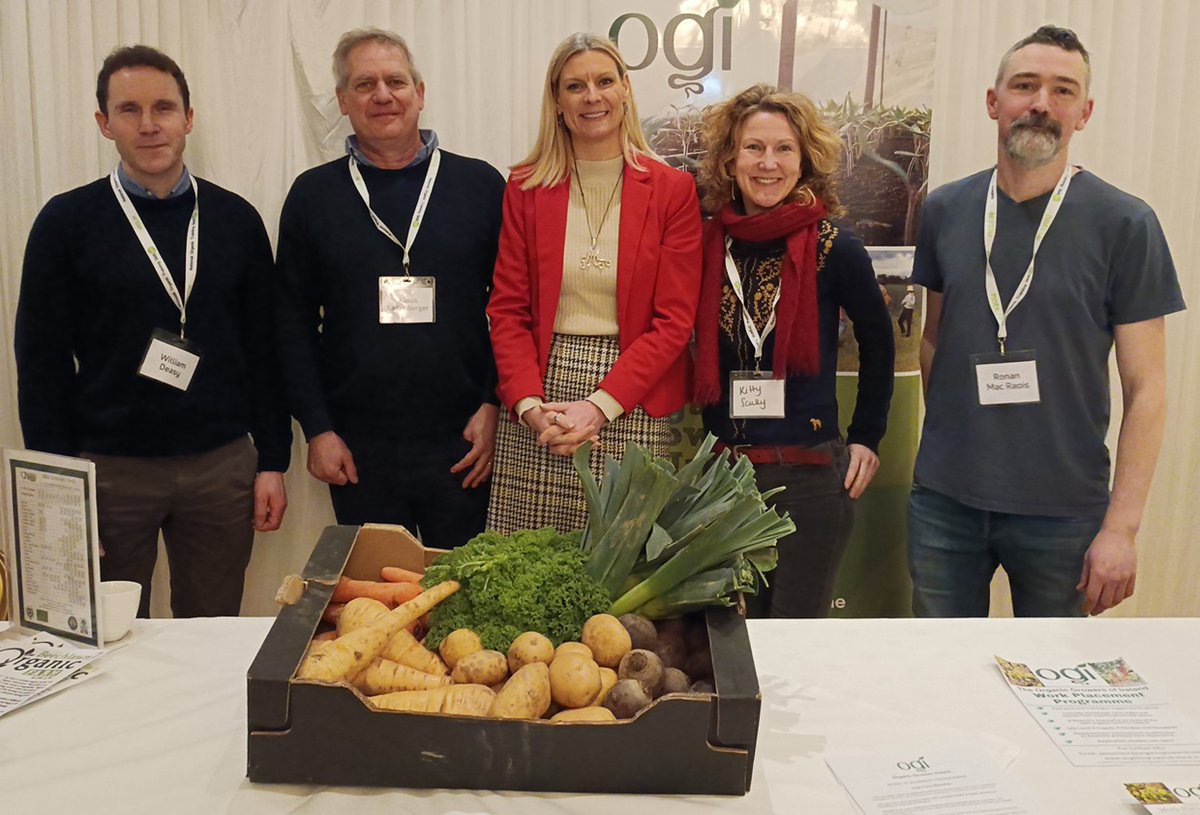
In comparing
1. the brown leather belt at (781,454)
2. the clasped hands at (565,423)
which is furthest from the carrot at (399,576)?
the brown leather belt at (781,454)

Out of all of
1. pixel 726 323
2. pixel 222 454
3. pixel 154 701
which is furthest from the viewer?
pixel 222 454

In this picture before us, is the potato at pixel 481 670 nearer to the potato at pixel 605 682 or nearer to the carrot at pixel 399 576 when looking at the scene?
the potato at pixel 605 682

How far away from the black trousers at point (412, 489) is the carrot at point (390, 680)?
60.8 inches

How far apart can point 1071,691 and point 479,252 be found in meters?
1.86

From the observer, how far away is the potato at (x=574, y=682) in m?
1.24

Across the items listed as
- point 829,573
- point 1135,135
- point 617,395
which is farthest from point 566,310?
point 1135,135

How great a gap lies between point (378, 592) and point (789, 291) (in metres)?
1.45

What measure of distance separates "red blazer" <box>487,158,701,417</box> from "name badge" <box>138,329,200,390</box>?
838mm

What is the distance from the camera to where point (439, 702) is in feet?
4.02

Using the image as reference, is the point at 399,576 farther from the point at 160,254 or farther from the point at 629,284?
the point at 160,254

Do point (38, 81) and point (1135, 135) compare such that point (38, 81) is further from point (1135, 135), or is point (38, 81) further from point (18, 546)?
point (1135, 135)

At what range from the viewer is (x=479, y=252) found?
2.80 metres

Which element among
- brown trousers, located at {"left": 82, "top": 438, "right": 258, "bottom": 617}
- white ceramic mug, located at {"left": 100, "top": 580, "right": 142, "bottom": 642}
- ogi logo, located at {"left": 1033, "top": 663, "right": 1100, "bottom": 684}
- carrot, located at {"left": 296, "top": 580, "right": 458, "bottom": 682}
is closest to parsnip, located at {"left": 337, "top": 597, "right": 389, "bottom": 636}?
carrot, located at {"left": 296, "top": 580, "right": 458, "bottom": 682}

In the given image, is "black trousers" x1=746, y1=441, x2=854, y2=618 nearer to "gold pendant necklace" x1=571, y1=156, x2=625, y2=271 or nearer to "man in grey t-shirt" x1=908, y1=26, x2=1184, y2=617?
"man in grey t-shirt" x1=908, y1=26, x2=1184, y2=617
